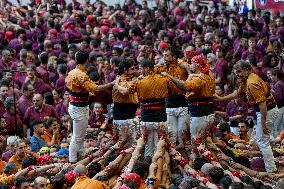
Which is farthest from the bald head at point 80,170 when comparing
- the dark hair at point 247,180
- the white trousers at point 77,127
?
the dark hair at point 247,180

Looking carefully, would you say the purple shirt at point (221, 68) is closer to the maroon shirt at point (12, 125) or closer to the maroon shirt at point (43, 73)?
the maroon shirt at point (43, 73)

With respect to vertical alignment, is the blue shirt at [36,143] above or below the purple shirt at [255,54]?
below

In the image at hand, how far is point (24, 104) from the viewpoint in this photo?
17156 millimetres

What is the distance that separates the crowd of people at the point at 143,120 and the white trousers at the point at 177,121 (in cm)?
2

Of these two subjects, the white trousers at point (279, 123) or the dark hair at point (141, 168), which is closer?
the dark hair at point (141, 168)

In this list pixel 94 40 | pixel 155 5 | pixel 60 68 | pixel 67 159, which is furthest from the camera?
pixel 155 5

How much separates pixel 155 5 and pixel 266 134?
631 inches

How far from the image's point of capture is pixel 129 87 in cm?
1376

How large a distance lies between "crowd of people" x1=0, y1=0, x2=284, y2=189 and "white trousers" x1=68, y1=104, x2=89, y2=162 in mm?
17

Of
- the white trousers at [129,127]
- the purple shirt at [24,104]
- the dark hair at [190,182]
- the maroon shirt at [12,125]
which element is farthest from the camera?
the purple shirt at [24,104]

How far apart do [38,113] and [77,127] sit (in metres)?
2.51

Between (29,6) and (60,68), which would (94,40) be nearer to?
(60,68)

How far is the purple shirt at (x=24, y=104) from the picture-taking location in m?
17.1

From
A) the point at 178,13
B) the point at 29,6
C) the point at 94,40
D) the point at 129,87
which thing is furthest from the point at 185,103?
the point at 29,6
